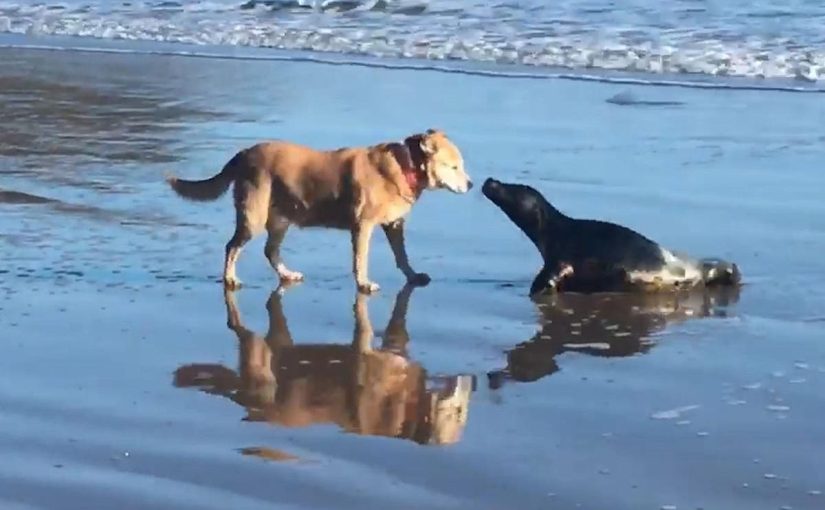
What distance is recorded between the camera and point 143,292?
714 cm

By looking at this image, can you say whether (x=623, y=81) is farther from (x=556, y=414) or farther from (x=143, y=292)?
(x=556, y=414)

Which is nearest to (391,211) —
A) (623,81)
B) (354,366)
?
(354,366)

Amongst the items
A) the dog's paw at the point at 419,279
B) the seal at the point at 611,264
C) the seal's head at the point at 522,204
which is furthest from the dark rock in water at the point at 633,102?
the dog's paw at the point at 419,279

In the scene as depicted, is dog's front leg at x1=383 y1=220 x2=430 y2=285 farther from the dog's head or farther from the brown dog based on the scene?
the dog's head

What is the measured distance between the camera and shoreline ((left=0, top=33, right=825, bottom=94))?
1398 centimetres

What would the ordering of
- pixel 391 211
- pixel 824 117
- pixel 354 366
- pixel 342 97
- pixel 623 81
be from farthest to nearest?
pixel 623 81
pixel 342 97
pixel 824 117
pixel 391 211
pixel 354 366

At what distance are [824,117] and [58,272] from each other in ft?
20.6

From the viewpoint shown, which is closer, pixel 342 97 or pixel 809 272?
pixel 809 272

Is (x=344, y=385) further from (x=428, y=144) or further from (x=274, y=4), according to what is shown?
(x=274, y=4)

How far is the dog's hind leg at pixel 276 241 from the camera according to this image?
7.64 metres

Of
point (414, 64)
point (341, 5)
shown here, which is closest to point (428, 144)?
point (414, 64)

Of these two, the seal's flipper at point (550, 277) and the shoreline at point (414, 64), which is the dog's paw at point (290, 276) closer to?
the seal's flipper at point (550, 277)

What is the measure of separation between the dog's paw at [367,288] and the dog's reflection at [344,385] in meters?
0.57

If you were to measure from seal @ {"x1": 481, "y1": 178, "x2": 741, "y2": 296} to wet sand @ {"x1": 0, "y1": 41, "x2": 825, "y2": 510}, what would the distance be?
0.15 meters
